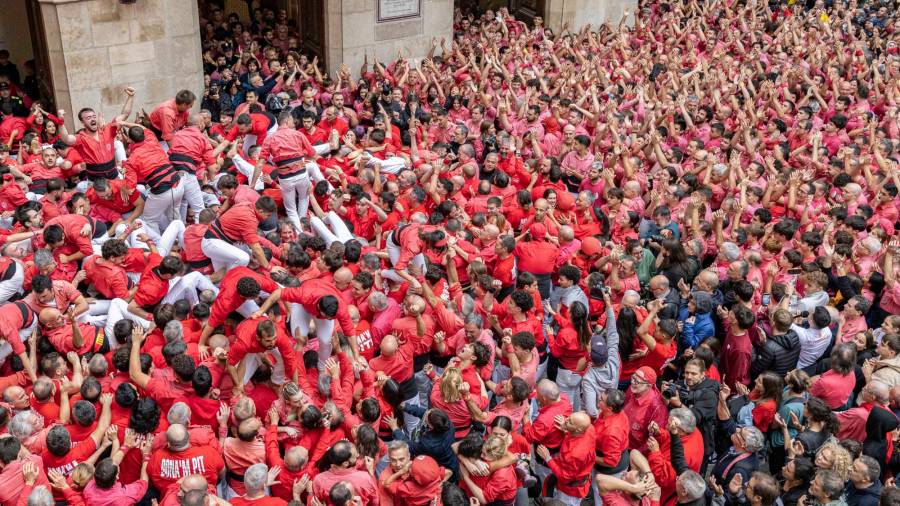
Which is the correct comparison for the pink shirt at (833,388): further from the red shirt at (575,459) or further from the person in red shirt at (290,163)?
the person in red shirt at (290,163)

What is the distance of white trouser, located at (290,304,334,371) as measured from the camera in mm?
7082

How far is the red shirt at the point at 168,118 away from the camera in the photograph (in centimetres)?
1038

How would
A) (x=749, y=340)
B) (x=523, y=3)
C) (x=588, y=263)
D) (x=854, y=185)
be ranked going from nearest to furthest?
(x=749, y=340), (x=588, y=263), (x=854, y=185), (x=523, y=3)

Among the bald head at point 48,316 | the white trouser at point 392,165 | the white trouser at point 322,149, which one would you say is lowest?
the bald head at point 48,316

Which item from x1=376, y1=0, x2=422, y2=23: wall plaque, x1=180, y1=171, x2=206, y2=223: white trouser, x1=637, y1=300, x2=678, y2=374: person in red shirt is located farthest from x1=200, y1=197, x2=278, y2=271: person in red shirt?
x1=376, y1=0, x2=422, y2=23: wall plaque

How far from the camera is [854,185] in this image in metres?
9.53

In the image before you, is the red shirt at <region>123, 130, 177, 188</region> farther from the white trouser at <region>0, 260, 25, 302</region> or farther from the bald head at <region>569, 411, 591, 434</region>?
the bald head at <region>569, 411, 591, 434</region>

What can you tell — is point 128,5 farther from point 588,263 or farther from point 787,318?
point 787,318

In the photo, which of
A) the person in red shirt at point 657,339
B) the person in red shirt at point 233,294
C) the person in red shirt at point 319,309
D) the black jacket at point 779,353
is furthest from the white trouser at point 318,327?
the black jacket at point 779,353

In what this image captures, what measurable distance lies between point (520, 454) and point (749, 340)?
2505 mm

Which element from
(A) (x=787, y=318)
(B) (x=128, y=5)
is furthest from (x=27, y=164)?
(A) (x=787, y=318)

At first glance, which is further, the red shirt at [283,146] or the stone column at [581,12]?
the stone column at [581,12]

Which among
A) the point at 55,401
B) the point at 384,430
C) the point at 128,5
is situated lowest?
the point at 384,430

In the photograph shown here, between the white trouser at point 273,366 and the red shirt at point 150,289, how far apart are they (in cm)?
155
